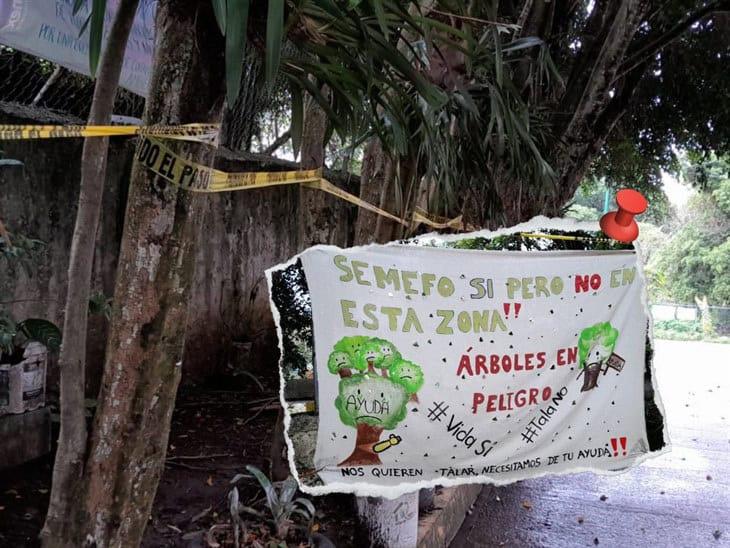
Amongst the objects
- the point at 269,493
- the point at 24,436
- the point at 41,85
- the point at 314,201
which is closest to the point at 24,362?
the point at 24,436

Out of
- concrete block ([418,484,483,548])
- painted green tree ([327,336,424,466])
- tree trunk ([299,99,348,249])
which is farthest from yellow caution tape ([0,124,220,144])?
concrete block ([418,484,483,548])

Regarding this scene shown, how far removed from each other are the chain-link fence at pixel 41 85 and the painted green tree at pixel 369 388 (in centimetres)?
313

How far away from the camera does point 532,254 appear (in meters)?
2.59

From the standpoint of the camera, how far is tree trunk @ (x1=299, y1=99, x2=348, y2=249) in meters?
3.27

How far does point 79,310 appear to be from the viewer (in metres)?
1.76

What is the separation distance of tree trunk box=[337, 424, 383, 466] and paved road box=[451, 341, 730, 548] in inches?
68.1

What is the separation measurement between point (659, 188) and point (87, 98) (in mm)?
8806

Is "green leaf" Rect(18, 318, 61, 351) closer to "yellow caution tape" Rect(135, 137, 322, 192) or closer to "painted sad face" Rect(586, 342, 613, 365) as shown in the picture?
"yellow caution tape" Rect(135, 137, 322, 192)

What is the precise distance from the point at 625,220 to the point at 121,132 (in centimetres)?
192

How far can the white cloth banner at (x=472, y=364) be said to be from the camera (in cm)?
225

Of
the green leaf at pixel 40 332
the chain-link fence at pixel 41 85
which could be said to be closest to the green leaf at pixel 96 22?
the green leaf at pixel 40 332

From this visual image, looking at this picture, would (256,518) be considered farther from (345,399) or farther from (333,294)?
(333,294)

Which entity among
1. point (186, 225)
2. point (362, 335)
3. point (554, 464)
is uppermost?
point (186, 225)

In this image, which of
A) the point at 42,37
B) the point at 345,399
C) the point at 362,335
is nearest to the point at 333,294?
the point at 362,335
